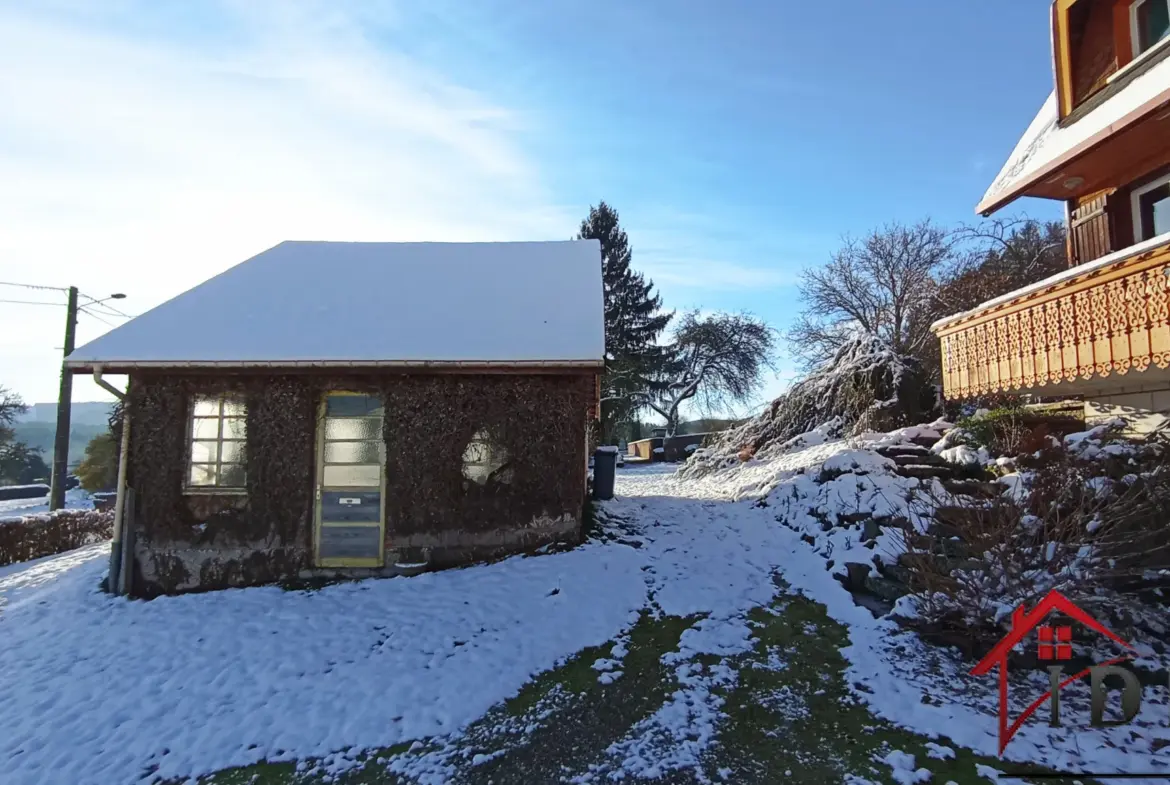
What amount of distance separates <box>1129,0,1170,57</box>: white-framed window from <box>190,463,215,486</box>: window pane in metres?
13.5

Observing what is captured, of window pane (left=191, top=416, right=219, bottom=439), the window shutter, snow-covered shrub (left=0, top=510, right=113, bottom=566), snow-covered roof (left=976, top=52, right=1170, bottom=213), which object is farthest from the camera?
snow-covered shrub (left=0, top=510, right=113, bottom=566)

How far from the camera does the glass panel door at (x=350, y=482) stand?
8.84 metres

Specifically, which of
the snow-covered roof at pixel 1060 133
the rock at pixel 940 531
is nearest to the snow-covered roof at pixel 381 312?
the rock at pixel 940 531

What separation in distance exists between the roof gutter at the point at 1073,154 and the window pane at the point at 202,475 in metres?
11.9

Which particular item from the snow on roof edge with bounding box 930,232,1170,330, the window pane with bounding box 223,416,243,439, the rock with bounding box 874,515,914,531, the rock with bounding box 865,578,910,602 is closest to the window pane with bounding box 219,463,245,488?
the window pane with bounding box 223,416,243,439

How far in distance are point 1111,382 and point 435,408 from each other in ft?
28.8

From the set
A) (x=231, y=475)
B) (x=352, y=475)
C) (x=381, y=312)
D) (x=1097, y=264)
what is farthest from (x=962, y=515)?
(x=231, y=475)

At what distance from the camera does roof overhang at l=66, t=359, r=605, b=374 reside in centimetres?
855

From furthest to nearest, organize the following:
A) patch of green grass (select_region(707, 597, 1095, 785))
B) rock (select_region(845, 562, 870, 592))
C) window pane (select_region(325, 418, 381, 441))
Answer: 1. window pane (select_region(325, 418, 381, 441))
2. rock (select_region(845, 562, 870, 592))
3. patch of green grass (select_region(707, 597, 1095, 785))

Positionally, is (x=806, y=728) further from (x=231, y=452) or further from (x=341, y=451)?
(x=231, y=452)

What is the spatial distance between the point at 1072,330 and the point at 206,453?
1119 centimetres

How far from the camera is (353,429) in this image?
9062 millimetres

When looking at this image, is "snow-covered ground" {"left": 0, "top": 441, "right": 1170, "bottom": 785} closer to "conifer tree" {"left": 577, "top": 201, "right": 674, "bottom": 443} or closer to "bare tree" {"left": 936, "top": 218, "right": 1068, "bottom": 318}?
"bare tree" {"left": 936, "top": 218, "right": 1068, "bottom": 318}

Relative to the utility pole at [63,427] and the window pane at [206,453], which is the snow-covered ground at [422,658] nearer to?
the window pane at [206,453]
